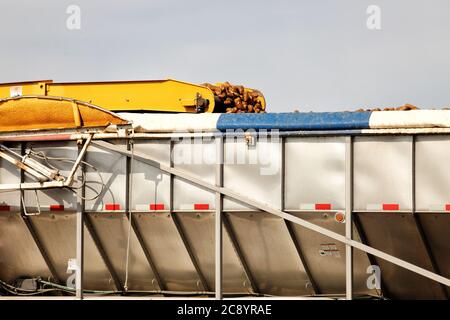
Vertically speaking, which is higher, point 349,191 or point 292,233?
point 349,191

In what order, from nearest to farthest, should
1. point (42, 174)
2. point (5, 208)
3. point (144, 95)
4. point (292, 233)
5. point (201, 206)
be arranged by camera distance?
point (292, 233), point (201, 206), point (42, 174), point (5, 208), point (144, 95)

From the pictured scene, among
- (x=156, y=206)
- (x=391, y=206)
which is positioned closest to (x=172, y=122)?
(x=156, y=206)

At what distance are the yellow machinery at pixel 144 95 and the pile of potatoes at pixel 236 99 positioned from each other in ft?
0.85

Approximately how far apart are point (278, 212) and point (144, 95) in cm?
273

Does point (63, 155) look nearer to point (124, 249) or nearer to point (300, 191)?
point (124, 249)

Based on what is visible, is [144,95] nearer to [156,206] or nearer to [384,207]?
[156,206]

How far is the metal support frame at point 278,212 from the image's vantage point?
417 inches

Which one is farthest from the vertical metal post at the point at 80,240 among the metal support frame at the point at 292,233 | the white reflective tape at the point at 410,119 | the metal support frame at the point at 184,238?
the white reflective tape at the point at 410,119

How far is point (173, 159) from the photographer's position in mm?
11508

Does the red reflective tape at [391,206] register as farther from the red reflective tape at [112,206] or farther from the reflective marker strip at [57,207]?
the reflective marker strip at [57,207]

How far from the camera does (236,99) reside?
13.1 metres

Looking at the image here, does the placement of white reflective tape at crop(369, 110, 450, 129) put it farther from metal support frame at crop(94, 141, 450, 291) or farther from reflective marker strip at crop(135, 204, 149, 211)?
reflective marker strip at crop(135, 204, 149, 211)

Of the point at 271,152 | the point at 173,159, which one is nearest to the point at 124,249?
the point at 173,159
